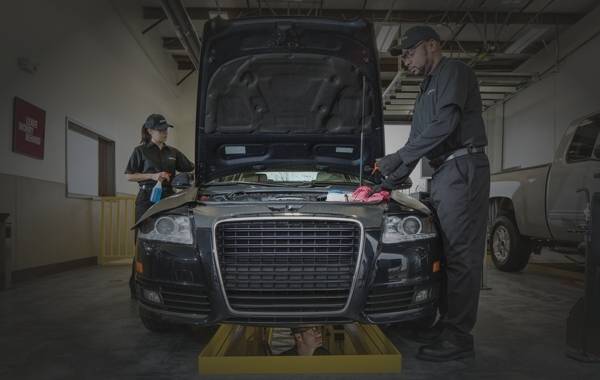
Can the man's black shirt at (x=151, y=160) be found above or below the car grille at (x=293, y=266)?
above

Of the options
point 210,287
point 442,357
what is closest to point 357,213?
point 210,287

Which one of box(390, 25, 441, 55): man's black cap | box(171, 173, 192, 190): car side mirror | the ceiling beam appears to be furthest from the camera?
the ceiling beam

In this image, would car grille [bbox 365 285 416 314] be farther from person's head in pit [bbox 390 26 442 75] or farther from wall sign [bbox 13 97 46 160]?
wall sign [bbox 13 97 46 160]

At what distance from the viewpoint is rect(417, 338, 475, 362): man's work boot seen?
2617mm

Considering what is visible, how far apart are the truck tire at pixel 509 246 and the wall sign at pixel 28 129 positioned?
6483 mm

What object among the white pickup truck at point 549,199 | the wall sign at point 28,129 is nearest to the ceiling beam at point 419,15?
the white pickup truck at point 549,199

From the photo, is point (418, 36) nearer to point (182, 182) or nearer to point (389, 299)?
point (389, 299)

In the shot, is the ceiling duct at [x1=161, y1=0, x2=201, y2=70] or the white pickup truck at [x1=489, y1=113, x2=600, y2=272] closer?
the white pickup truck at [x1=489, y1=113, x2=600, y2=272]

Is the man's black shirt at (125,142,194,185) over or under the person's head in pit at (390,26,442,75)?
under

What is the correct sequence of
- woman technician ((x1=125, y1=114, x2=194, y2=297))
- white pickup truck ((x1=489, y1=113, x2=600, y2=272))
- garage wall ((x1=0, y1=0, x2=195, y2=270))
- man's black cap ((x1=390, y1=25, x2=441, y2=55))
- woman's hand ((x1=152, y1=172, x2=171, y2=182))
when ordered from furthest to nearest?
garage wall ((x1=0, y1=0, x2=195, y2=270))
white pickup truck ((x1=489, y1=113, x2=600, y2=272))
woman technician ((x1=125, y1=114, x2=194, y2=297))
woman's hand ((x1=152, y1=172, x2=171, y2=182))
man's black cap ((x1=390, y1=25, x2=441, y2=55))

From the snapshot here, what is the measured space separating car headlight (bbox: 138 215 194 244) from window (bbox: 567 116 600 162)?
181 inches

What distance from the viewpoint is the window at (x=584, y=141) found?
16.6 feet

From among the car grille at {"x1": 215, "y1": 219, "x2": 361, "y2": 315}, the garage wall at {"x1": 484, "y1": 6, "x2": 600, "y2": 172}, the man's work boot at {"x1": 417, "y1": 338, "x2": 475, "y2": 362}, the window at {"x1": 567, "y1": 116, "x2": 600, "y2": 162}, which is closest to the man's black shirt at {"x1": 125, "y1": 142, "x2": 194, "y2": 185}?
the car grille at {"x1": 215, "y1": 219, "x2": 361, "y2": 315}

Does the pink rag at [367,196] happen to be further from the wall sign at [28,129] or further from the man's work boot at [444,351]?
the wall sign at [28,129]
